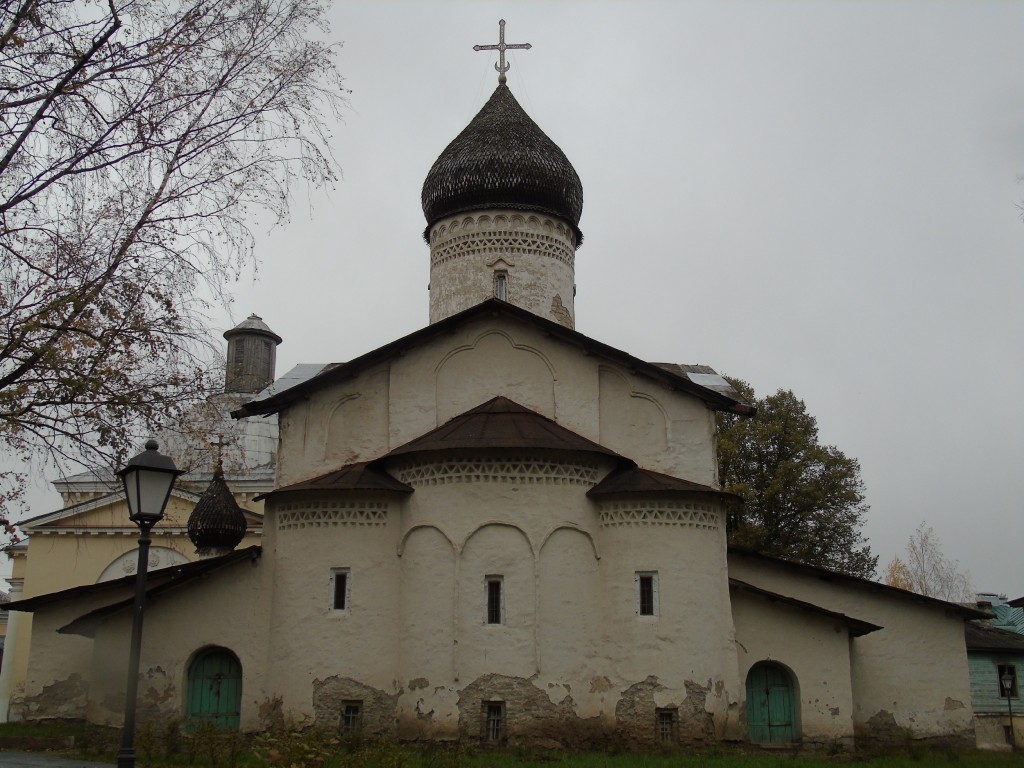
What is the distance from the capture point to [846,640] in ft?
48.4

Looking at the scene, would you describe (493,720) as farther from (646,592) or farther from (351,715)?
(646,592)

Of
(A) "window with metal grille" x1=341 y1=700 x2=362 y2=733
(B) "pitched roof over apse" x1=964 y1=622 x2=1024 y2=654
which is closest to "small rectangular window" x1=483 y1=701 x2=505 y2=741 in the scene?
(A) "window with metal grille" x1=341 y1=700 x2=362 y2=733

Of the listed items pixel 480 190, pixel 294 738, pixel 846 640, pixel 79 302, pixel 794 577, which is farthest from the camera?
pixel 480 190

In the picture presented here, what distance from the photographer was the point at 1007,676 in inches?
862

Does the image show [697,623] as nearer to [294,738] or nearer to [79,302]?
[294,738]

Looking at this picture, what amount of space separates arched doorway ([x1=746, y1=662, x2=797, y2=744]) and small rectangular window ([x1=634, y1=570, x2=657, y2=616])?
227 centimetres

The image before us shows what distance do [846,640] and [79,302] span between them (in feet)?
38.3

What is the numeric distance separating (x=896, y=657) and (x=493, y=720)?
711 cm

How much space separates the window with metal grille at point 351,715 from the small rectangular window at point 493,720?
1.75 metres

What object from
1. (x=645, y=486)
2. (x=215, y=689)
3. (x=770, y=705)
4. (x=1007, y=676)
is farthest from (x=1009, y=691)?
(x=215, y=689)

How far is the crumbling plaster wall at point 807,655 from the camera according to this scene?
1445 cm

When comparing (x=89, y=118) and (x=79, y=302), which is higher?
(x=89, y=118)

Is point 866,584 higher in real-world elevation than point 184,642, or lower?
higher

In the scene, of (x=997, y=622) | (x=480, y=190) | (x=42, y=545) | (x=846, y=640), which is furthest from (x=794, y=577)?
(x=997, y=622)
